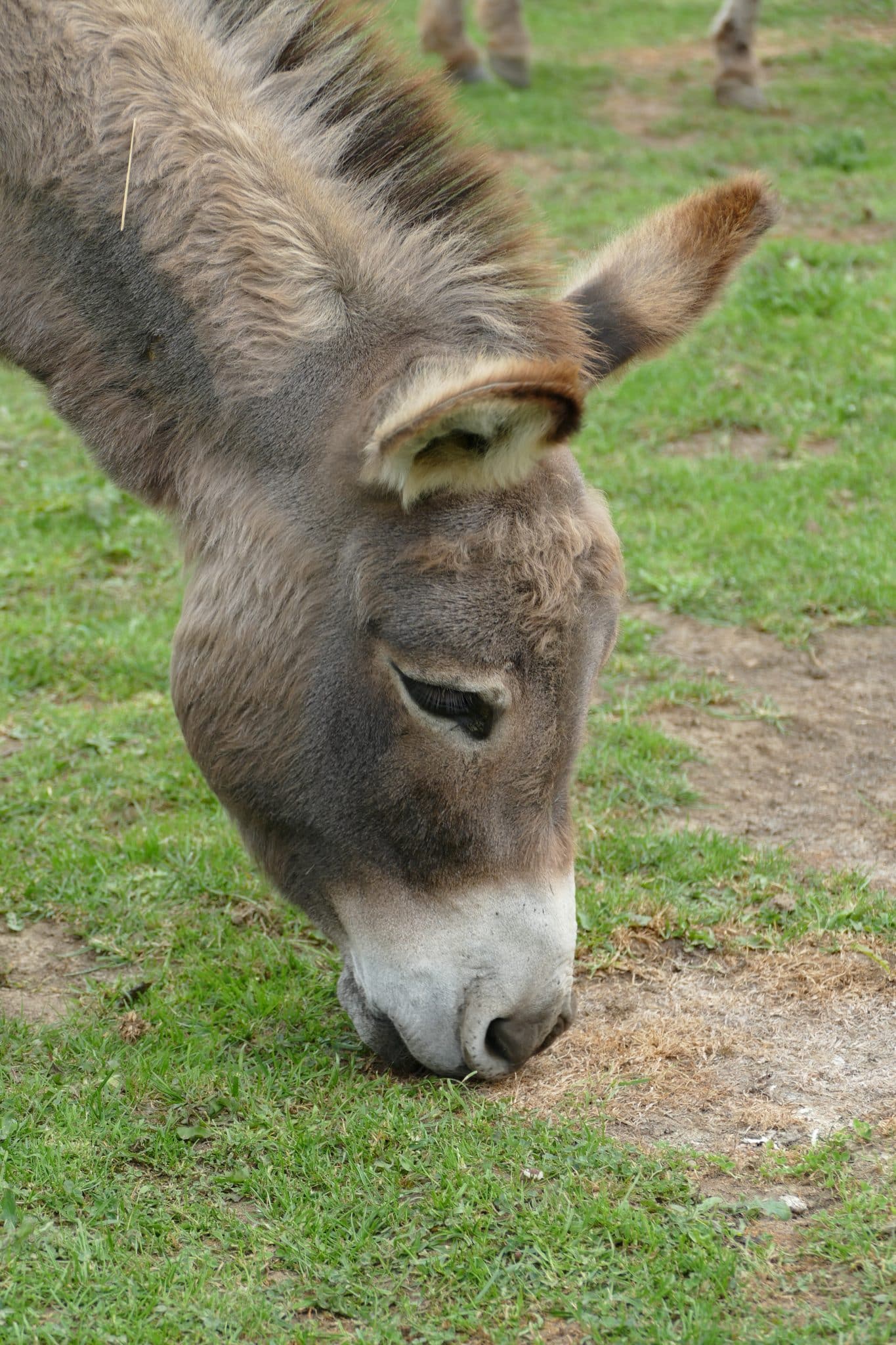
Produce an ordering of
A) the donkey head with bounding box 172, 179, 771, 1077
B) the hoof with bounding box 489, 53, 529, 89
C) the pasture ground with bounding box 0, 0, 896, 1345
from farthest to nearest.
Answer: the hoof with bounding box 489, 53, 529, 89 < the donkey head with bounding box 172, 179, 771, 1077 < the pasture ground with bounding box 0, 0, 896, 1345

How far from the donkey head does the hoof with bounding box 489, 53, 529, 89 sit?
40.7 ft

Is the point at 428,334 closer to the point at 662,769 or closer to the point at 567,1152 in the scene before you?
the point at 567,1152

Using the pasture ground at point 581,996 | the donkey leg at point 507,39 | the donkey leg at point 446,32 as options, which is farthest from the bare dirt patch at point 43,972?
the donkey leg at point 507,39

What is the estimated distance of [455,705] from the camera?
3227 mm

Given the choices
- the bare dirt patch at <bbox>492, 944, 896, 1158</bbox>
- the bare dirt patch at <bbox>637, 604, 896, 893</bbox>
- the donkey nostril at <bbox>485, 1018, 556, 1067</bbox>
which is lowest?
the bare dirt patch at <bbox>637, 604, 896, 893</bbox>

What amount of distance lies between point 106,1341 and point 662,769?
3157 millimetres

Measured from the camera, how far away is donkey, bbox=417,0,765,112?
1380 cm

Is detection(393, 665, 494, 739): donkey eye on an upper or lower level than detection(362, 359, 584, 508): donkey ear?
lower

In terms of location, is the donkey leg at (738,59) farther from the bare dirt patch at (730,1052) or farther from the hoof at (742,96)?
the bare dirt patch at (730,1052)

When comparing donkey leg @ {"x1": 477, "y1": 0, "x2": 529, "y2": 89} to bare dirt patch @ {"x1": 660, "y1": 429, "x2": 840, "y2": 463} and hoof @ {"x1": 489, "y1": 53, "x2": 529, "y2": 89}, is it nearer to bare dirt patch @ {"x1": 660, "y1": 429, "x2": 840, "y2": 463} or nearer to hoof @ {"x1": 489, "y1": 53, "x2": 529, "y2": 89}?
hoof @ {"x1": 489, "y1": 53, "x2": 529, "y2": 89}

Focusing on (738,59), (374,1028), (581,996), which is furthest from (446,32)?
(374,1028)

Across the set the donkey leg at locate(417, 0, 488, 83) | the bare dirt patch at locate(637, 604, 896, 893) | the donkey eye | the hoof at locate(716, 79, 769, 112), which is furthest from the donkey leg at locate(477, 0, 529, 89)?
the donkey eye

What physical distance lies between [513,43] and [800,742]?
11.2 m

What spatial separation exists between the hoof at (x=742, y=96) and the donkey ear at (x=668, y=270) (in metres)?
11.2
